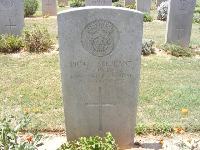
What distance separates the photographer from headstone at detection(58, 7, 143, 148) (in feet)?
11.4

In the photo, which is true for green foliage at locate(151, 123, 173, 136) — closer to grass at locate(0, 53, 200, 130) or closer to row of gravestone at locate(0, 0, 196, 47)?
grass at locate(0, 53, 200, 130)

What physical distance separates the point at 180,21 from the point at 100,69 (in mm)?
6469

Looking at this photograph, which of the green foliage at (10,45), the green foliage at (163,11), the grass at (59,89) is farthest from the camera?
the green foliage at (163,11)

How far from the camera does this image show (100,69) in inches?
146

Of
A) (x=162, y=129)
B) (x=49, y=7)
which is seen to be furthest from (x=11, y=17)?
(x=162, y=129)

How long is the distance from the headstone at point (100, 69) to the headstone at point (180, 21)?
610 centimetres

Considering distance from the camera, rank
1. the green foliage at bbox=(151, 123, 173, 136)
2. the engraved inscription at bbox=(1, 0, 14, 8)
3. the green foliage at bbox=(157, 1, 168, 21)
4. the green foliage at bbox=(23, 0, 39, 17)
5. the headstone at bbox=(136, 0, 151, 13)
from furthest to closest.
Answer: the headstone at bbox=(136, 0, 151, 13) → the green foliage at bbox=(23, 0, 39, 17) → the green foliage at bbox=(157, 1, 168, 21) → the engraved inscription at bbox=(1, 0, 14, 8) → the green foliage at bbox=(151, 123, 173, 136)

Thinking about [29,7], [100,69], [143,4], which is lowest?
[100,69]

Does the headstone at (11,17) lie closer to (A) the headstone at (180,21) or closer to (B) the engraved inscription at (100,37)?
(A) the headstone at (180,21)

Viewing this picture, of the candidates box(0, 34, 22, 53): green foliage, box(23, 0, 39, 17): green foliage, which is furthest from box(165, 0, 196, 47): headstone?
box(23, 0, 39, 17): green foliage

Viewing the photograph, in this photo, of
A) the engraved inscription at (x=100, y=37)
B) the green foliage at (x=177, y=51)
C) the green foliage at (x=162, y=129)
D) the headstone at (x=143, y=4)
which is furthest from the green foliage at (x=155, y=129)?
the headstone at (x=143, y=4)

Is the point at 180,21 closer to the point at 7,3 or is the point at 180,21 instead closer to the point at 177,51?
the point at 177,51

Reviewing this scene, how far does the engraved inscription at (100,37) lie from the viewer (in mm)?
3496

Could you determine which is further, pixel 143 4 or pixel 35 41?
pixel 143 4
